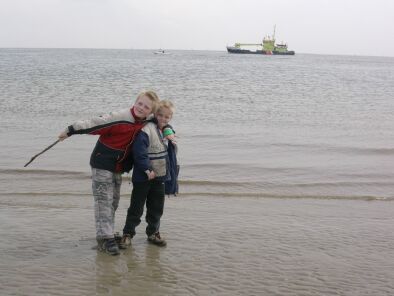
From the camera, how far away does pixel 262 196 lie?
7203mm

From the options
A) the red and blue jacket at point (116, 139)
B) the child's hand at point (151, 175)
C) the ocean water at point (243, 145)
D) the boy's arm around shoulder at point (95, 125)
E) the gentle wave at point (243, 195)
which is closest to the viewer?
the boy's arm around shoulder at point (95, 125)

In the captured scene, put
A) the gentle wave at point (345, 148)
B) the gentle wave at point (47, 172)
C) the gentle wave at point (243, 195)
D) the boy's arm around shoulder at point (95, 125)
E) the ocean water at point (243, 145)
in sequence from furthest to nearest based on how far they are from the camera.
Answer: the gentle wave at point (345, 148) → the gentle wave at point (47, 172) → the ocean water at point (243, 145) → the gentle wave at point (243, 195) → the boy's arm around shoulder at point (95, 125)

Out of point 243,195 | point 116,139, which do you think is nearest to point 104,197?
point 116,139

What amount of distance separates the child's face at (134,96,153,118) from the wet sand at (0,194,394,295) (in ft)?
4.23

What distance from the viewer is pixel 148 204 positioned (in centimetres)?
468

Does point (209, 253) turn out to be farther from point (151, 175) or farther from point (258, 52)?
point (258, 52)

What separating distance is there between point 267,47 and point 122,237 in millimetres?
109319

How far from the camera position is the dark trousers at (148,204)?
177 inches

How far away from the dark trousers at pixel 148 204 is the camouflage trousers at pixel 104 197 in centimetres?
20

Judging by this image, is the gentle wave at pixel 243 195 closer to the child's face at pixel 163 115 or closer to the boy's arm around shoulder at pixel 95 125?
the child's face at pixel 163 115

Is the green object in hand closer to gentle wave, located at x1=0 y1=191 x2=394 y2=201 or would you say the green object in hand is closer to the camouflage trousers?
the camouflage trousers

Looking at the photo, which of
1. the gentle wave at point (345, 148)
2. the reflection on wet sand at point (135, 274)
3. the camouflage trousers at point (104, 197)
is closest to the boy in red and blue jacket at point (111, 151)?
the camouflage trousers at point (104, 197)

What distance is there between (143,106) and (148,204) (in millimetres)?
1006

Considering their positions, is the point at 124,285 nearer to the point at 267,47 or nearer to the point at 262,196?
the point at 262,196
